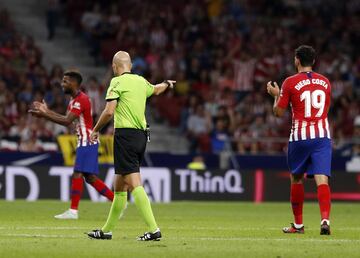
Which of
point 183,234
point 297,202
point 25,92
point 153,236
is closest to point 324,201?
point 297,202

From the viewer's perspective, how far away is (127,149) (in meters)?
13.2

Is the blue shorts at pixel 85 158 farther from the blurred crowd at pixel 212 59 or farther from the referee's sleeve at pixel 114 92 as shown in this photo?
the blurred crowd at pixel 212 59

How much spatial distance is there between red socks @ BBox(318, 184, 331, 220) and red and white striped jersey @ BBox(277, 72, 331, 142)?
0.72 metres

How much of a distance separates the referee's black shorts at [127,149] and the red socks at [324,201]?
8.91 ft

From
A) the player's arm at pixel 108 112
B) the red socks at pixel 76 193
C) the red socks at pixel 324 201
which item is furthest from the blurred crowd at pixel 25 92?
the player's arm at pixel 108 112

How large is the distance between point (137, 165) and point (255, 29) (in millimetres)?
22937

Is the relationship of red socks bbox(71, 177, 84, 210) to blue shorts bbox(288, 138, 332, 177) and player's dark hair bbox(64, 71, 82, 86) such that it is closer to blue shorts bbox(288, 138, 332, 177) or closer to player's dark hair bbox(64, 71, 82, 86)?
player's dark hair bbox(64, 71, 82, 86)

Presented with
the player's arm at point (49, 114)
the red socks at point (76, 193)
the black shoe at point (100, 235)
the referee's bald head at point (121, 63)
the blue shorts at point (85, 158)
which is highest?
the referee's bald head at point (121, 63)

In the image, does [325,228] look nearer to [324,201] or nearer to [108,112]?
[324,201]

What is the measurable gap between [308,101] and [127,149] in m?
2.86

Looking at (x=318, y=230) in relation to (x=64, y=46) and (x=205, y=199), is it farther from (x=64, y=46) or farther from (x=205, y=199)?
(x=64, y=46)

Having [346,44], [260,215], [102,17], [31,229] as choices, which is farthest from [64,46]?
[31,229]

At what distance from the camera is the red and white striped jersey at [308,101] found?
1459cm

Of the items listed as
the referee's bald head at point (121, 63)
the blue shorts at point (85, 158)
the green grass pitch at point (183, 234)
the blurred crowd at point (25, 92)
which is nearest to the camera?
the green grass pitch at point (183, 234)
